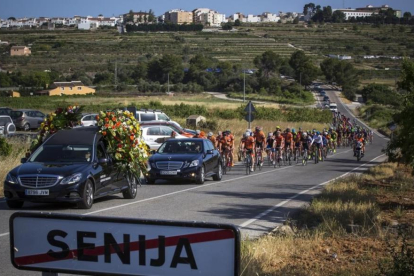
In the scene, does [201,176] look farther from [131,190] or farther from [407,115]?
[407,115]

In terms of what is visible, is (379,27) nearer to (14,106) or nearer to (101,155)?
(14,106)

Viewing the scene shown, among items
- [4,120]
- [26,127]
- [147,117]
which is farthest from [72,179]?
[26,127]

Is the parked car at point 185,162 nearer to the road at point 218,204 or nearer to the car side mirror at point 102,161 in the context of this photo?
the road at point 218,204

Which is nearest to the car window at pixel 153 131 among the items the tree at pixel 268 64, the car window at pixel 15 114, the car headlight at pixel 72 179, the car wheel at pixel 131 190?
the car wheel at pixel 131 190

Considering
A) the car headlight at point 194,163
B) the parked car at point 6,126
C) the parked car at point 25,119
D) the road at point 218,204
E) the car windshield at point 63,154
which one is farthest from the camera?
the parked car at point 25,119

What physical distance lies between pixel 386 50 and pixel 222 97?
5211 centimetres

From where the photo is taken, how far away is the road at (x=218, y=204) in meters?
13.4

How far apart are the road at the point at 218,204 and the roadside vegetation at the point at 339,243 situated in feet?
2.75

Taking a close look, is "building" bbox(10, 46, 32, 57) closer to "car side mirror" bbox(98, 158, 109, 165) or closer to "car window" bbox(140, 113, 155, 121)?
"car window" bbox(140, 113, 155, 121)

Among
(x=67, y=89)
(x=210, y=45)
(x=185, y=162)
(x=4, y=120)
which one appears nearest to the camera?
(x=185, y=162)

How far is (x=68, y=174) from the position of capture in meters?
14.3

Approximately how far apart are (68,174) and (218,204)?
3.62 meters

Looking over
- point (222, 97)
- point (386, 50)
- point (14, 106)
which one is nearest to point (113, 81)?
point (222, 97)

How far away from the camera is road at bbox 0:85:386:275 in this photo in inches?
529
